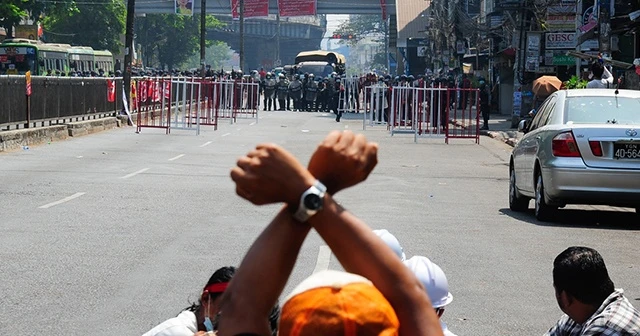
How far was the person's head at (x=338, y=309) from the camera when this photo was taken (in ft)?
6.48

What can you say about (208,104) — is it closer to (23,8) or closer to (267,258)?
(23,8)

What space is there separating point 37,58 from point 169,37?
60.3 metres


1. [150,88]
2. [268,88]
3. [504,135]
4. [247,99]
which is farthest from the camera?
[268,88]

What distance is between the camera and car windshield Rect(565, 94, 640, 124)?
1334cm

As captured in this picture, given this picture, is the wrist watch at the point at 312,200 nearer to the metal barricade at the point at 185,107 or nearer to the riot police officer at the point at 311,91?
the metal barricade at the point at 185,107

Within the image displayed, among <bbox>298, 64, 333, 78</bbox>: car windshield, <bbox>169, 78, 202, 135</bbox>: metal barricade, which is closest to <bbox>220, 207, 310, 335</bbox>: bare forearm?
<bbox>169, 78, 202, 135</bbox>: metal barricade

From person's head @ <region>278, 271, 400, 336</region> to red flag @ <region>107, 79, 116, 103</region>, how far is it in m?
35.7

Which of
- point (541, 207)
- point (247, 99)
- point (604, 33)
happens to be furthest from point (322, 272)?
point (247, 99)

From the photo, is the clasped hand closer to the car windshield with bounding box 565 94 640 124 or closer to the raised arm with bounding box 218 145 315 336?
the raised arm with bounding box 218 145 315 336

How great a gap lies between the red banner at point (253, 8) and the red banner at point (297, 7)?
51.3 inches

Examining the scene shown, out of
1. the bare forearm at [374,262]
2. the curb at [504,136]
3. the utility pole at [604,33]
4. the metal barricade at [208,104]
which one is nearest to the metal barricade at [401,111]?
the curb at [504,136]

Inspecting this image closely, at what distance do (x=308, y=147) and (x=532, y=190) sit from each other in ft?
44.0

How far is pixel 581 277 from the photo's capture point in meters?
4.69

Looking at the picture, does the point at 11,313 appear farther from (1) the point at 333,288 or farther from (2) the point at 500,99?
(2) the point at 500,99
